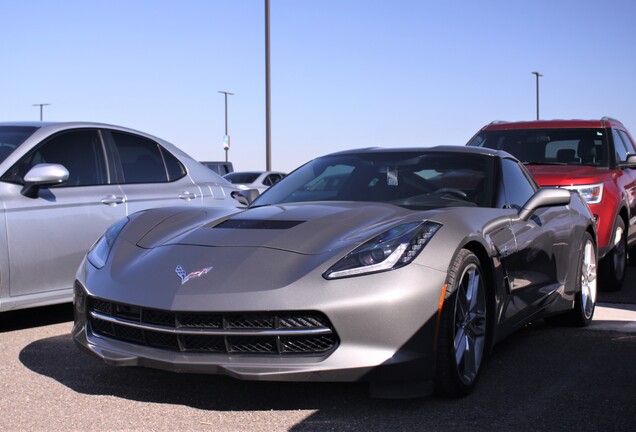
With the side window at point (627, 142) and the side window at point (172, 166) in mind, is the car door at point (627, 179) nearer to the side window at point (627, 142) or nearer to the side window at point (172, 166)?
the side window at point (627, 142)

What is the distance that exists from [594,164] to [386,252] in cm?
567

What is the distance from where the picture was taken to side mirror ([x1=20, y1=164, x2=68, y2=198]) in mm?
5820

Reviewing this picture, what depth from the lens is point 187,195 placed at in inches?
285

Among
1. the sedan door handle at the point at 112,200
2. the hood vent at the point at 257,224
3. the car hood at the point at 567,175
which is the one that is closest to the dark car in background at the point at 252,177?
the car hood at the point at 567,175

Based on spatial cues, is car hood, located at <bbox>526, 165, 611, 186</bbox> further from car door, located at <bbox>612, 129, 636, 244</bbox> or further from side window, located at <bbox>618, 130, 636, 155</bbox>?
side window, located at <bbox>618, 130, 636, 155</bbox>

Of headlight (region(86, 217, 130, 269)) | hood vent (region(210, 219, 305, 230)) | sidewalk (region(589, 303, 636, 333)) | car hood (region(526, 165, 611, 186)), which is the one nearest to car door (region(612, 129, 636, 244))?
car hood (region(526, 165, 611, 186))

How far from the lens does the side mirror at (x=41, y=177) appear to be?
5820 millimetres

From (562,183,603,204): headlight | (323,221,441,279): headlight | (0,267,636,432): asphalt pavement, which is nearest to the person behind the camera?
(0,267,636,432): asphalt pavement

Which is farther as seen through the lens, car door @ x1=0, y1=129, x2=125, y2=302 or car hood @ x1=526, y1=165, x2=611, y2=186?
car hood @ x1=526, y1=165, x2=611, y2=186

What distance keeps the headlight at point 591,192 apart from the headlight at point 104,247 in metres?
4.72

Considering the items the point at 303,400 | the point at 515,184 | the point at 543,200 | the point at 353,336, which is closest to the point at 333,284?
the point at 353,336

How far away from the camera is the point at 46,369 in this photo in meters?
4.82

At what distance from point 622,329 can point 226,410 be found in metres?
3.30

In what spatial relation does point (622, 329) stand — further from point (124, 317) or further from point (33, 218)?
point (33, 218)
